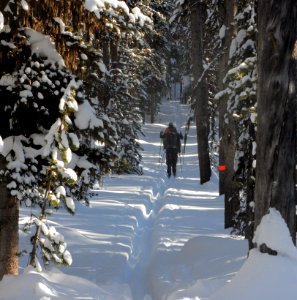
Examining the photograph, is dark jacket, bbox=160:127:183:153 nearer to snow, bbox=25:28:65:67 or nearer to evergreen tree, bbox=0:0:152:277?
evergreen tree, bbox=0:0:152:277

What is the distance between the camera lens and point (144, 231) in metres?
11.5

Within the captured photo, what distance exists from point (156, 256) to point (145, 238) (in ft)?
5.40

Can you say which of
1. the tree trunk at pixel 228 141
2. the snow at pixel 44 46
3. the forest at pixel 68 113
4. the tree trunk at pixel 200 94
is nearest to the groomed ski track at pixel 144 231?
the tree trunk at pixel 228 141

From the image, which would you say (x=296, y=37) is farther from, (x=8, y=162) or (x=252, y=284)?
(x=8, y=162)

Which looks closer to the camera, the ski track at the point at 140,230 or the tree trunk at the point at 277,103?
the tree trunk at the point at 277,103

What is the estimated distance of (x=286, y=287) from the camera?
4512 millimetres

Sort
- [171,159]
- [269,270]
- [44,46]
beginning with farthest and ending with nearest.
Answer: [171,159] → [44,46] → [269,270]

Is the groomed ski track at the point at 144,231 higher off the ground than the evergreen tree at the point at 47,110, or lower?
lower

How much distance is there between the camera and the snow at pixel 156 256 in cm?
479

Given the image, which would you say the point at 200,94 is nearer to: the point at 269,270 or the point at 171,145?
the point at 171,145

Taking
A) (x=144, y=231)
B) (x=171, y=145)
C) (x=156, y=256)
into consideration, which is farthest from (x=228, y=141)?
(x=171, y=145)

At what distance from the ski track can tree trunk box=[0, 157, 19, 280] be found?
1364mm

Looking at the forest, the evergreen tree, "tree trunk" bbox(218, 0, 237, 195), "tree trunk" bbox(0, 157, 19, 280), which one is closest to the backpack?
"tree trunk" bbox(218, 0, 237, 195)

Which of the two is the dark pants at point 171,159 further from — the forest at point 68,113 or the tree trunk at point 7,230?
the tree trunk at point 7,230
